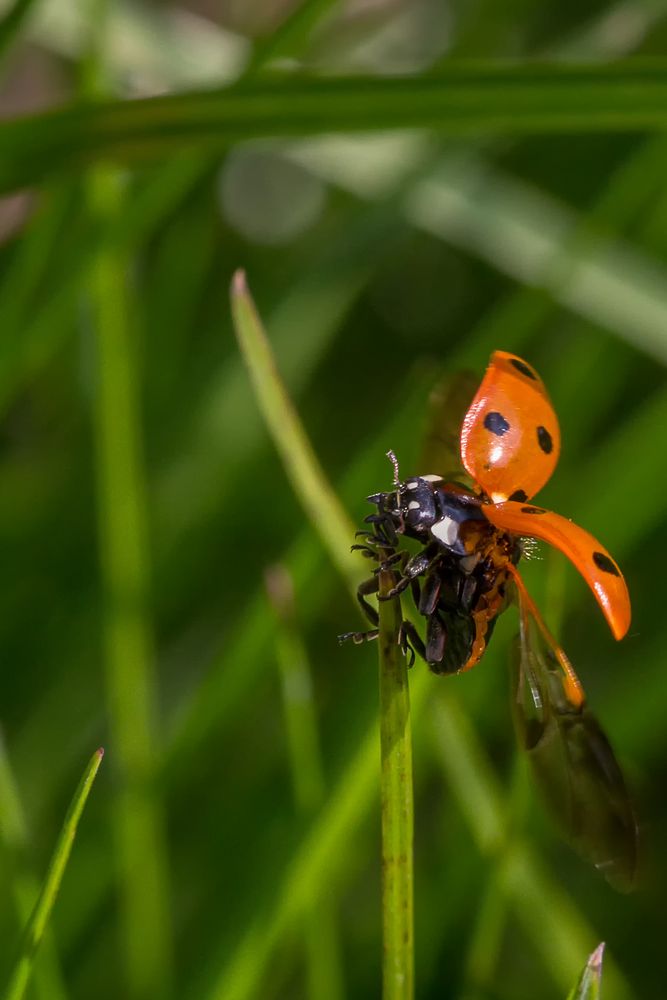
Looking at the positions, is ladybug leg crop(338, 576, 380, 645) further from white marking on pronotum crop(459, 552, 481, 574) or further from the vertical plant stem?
the vertical plant stem

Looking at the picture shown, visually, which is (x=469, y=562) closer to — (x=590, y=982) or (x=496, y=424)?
(x=496, y=424)

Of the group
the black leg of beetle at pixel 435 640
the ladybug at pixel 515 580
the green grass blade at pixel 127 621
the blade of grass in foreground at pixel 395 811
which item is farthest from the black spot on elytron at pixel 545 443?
the green grass blade at pixel 127 621

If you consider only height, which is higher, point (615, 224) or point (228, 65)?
point (228, 65)

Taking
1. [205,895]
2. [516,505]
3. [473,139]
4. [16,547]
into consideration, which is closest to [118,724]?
[205,895]

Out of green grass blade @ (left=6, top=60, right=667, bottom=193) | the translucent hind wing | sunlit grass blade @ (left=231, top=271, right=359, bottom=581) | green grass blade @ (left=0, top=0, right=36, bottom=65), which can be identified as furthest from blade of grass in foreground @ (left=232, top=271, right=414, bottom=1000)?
green grass blade @ (left=0, top=0, right=36, bottom=65)

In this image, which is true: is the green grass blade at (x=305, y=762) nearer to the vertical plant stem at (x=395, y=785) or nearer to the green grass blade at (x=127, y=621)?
the green grass blade at (x=127, y=621)

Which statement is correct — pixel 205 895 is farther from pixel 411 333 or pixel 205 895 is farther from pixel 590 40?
pixel 590 40

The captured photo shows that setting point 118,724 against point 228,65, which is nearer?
point 118,724
